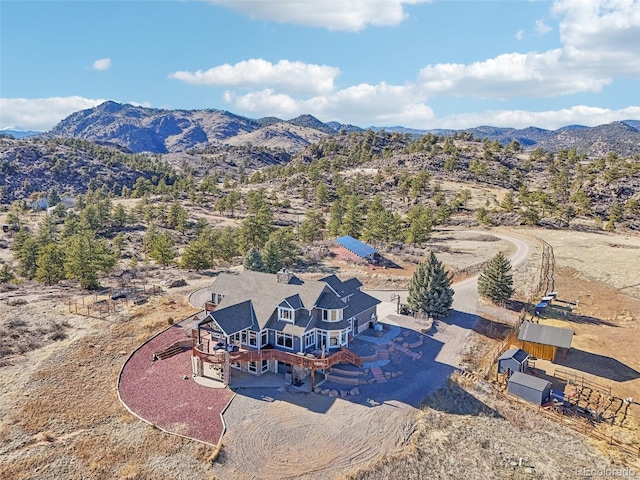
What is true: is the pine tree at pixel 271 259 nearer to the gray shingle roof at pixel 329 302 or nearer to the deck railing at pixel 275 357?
the gray shingle roof at pixel 329 302

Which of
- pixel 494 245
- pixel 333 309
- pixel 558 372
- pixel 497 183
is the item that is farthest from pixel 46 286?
pixel 497 183

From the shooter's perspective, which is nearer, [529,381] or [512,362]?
[529,381]

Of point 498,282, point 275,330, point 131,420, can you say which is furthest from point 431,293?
point 131,420

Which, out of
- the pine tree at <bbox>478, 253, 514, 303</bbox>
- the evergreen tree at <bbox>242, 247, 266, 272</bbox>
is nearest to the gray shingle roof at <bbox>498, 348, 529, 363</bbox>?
the pine tree at <bbox>478, 253, 514, 303</bbox>

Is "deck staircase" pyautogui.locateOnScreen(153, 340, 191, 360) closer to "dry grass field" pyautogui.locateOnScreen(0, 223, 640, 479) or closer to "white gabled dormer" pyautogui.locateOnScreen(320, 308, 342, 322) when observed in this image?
"dry grass field" pyautogui.locateOnScreen(0, 223, 640, 479)

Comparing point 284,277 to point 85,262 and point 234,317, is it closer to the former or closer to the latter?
point 234,317

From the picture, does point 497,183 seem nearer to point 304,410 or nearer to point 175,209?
point 175,209
